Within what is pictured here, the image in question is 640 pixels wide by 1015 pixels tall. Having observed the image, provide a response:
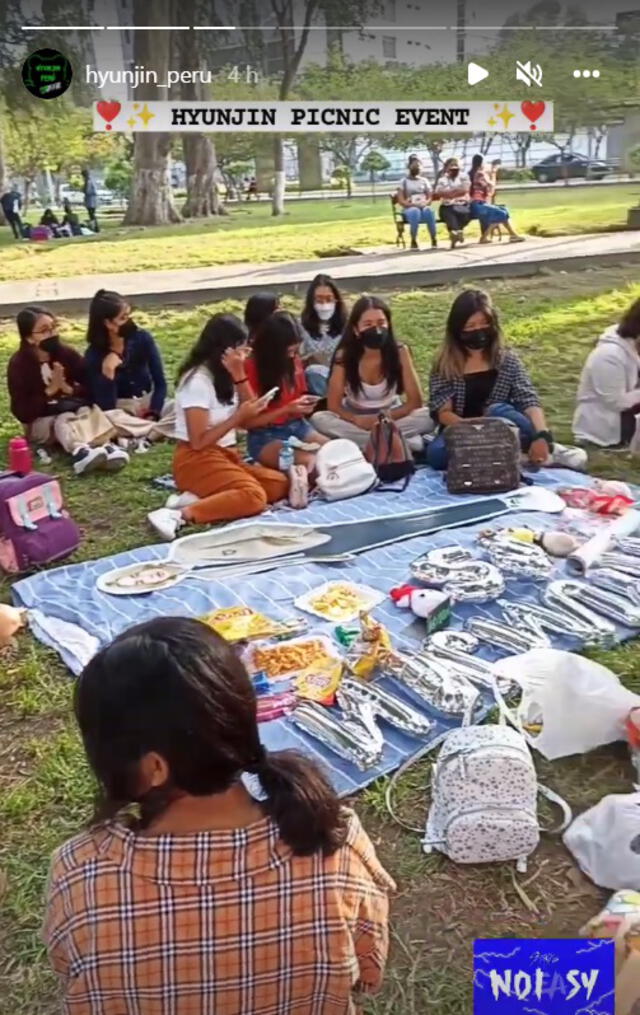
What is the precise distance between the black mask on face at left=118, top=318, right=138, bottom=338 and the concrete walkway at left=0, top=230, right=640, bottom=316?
4098 mm

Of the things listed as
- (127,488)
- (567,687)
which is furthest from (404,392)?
(567,687)

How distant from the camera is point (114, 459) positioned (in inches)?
185

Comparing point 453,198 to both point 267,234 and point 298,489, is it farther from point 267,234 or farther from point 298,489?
point 298,489

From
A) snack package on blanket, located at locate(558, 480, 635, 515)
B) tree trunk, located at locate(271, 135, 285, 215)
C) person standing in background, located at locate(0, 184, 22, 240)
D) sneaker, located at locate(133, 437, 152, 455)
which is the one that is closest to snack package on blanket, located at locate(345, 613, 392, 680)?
snack package on blanket, located at locate(558, 480, 635, 515)

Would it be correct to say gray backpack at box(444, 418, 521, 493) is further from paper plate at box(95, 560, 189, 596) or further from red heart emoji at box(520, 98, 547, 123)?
red heart emoji at box(520, 98, 547, 123)

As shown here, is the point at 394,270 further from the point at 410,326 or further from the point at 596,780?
the point at 596,780

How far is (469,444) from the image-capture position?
409 cm

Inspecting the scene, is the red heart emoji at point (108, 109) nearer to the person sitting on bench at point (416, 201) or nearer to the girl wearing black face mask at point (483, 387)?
the person sitting on bench at point (416, 201)

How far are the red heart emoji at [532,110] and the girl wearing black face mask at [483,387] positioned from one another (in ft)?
24.6

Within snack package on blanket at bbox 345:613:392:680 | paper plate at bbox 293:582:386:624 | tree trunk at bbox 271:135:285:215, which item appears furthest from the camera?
tree trunk at bbox 271:135:285:215

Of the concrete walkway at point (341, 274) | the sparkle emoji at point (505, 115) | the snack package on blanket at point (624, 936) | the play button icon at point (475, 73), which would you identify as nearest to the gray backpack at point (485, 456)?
the snack package on blanket at point (624, 936)

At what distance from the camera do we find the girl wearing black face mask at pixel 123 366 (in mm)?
4969

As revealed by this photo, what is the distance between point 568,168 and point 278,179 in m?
4.46

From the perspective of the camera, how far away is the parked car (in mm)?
13823
